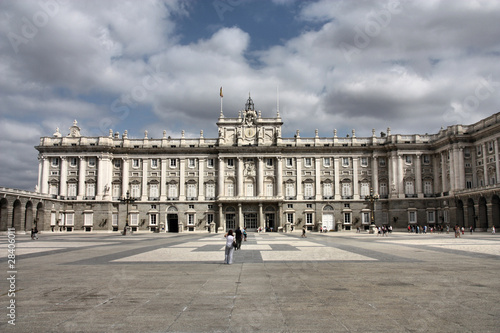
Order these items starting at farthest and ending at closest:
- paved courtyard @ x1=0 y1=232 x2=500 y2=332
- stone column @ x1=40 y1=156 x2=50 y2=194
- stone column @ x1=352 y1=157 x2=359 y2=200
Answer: stone column @ x1=352 y1=157 x2=359 y2=200 → stone column @ x1=40 y1=156 x2=50 y2=194 → paved courtyard @ x1=0 y1=232 x2=500 y2=332

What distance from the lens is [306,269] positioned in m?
16.5

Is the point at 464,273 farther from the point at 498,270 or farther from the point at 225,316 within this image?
the point at 225,316

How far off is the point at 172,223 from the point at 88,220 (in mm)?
14428

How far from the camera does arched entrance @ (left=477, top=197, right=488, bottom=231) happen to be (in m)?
58.3

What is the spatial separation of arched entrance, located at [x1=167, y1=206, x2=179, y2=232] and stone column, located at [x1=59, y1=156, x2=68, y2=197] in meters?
18.4

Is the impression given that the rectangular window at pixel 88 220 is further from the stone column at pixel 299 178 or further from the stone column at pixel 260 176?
the stone column at pixel 299 178

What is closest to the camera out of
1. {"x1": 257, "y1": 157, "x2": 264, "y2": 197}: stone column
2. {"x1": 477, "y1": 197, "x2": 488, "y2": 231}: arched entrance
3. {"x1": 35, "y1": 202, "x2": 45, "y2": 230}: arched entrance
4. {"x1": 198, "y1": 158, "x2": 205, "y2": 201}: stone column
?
{"x1": 477, "y1": 197, "x2": 488, "y2": 231}: arched entrance

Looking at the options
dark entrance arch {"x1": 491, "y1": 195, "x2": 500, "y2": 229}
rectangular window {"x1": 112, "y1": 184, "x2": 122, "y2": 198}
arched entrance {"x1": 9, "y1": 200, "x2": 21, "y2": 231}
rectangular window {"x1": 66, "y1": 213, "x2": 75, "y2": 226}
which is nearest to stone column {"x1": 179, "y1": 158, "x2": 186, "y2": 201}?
rectangular window {"x1": 112, "y1": 184, "x2": 122, "y2": 198}

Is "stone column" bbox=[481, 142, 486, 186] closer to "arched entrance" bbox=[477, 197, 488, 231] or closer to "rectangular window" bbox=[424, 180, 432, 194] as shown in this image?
"arched entrance" bbox=[477, 197, 488, 231]

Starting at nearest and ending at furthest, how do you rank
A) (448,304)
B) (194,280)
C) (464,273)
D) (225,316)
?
(225,316) < (448,304) < (194,280) < (464,273)

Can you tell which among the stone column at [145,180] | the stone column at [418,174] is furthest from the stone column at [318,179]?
the stone column at [145,180]

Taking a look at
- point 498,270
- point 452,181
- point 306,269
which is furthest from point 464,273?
point 452,181

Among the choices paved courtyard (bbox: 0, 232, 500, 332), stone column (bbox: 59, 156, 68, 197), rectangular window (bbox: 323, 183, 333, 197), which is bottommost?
paved courtyard (bbox: 0, 232, 500, 332)

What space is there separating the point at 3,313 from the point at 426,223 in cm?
7188
